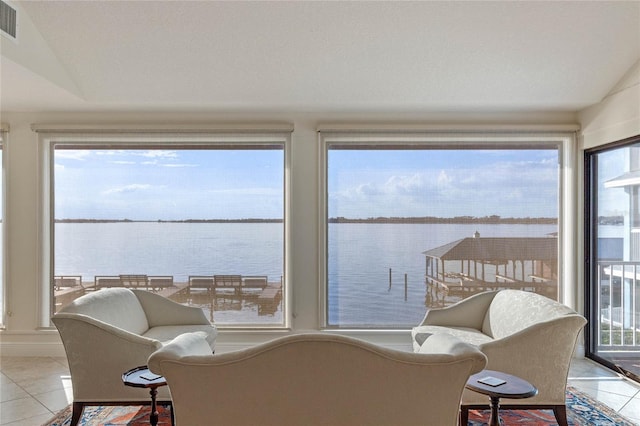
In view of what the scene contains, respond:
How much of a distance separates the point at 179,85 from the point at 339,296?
8.21 feet

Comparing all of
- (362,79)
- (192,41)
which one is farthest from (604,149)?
(192,41)

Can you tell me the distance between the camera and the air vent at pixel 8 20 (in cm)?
289

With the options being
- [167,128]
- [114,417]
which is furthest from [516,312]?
[167,128]

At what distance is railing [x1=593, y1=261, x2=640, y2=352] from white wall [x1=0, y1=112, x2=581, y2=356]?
5.02ft

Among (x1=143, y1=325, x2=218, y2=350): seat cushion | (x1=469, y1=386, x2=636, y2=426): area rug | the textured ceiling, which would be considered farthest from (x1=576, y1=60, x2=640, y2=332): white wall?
(x1=143, y1=325, x2=218, y2=350): seat cushion

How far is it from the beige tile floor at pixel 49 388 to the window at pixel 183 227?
2.27ft

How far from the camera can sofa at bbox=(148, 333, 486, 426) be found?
168 centimetres

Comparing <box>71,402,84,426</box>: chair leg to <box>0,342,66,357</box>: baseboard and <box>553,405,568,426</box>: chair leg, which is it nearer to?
<box>0,342,66,357</box>: baseboard

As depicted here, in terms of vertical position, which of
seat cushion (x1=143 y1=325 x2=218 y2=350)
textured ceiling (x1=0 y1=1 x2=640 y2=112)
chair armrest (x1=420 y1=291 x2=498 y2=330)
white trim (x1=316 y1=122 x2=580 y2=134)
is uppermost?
textured ceiling (x1=0 y1=1 x2=640 y2=112)

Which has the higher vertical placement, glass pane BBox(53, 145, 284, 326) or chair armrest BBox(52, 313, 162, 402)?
glass pane BBox(53, 145, 284, 326)

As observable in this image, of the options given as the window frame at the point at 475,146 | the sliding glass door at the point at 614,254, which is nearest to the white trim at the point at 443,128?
the window frame at the point at 475,146

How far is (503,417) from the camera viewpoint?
297 centimetres

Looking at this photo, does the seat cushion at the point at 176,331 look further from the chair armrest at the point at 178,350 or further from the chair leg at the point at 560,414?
the chair leg at the point at 560,414

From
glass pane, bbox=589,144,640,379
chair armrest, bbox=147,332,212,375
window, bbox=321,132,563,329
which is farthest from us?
window, bbox=321,132,563,329
